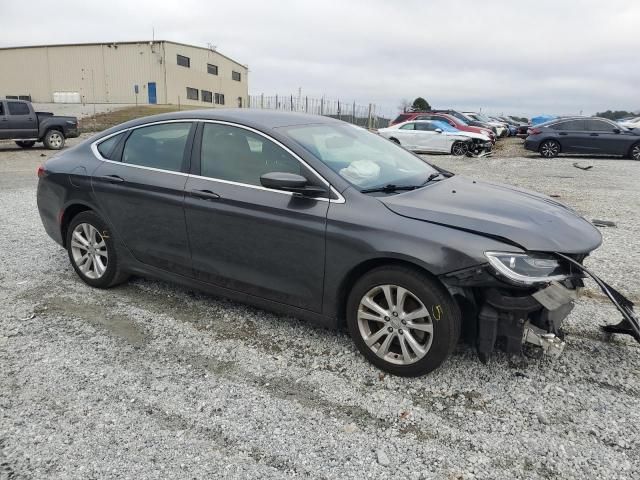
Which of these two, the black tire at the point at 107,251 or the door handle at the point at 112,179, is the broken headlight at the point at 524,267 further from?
the black tire at the point at 107,251

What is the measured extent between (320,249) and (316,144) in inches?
32.6

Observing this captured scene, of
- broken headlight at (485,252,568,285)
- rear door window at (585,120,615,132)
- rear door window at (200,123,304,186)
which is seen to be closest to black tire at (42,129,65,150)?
rear door window at (200,123,304,186)

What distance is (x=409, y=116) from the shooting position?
20453 mm

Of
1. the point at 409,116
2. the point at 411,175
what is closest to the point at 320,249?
the point at 411,175

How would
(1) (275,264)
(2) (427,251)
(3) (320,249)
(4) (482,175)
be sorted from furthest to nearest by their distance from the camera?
(4) (482,175), (1) (275,264), (3) (320,249), (2) (427,251)

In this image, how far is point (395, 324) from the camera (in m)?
2.98

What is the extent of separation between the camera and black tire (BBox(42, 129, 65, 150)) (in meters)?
17.9

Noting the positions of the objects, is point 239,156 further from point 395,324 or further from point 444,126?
point 444,126

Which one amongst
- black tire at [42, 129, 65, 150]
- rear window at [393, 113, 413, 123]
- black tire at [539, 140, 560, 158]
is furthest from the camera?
rear window at [393, 113, 413, 123]

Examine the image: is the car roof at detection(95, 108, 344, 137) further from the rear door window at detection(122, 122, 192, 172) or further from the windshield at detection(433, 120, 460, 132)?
the windshield at detection(433, 120, 460, 132)

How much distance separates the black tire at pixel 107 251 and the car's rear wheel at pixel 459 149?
53.0 feet

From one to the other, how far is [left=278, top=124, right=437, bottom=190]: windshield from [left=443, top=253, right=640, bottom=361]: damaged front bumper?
3.21 ft

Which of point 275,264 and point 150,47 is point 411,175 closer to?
point 275,264

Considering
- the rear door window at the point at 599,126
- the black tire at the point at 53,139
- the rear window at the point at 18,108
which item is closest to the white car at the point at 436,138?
the rear door window at the point at 599,126
